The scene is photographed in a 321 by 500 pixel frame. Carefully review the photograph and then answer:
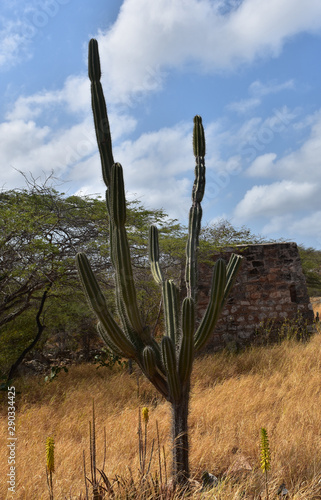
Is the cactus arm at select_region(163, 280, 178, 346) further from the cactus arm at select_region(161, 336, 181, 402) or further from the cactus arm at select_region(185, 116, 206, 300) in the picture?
the cactus arm at select_region(161, 336, 181, 402)

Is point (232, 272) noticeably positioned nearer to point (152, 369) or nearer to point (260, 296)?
point (152, 369)

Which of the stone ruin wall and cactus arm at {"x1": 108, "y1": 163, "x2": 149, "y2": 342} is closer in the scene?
cactus arm at {"x1": 108, "y1": 163, "x2": 149, "y2": 342}

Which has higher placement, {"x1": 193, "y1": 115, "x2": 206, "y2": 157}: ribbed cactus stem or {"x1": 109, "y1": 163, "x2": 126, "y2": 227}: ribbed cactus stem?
{"x1": 193, "y1": 115, "x2": 206, "y2": 157}: ribbed cactus stem

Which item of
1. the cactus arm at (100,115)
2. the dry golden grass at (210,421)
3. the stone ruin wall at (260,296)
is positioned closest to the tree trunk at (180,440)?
the dry golden grass at (210,421)

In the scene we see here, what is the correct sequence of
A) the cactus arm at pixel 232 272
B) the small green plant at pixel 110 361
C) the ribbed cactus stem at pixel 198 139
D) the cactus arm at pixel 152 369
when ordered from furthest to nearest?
1. the small green plant at pixel 110 361
2. the ribbed cactus stem at pixel 198 139
3. the cactus arm at pixel 232 272
4. the cactus arm at pixel 152 369

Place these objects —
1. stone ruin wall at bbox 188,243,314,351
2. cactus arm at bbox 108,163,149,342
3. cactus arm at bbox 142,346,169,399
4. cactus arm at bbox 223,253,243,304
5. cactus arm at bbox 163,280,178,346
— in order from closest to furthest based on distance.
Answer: cactus arm at bbox 142,346,169,399
cactus arm at bbox 108,163,149,342
cactus arm at bbox 163,280,178,346
cactus arm at bbox 223,253,243,304
stone ruin wall at bbox 188,243,314,351

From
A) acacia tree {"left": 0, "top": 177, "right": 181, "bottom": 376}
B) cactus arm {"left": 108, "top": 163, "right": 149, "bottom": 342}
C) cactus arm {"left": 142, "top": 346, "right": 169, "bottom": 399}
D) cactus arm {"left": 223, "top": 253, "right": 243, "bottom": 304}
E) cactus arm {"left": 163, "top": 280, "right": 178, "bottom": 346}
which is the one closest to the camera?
cactus arm {"left": 142, "top": 346, "right": 169, "bottom": 399}

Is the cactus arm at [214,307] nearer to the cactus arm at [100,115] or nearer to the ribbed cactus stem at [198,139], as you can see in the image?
the cactus arm at [100,115]

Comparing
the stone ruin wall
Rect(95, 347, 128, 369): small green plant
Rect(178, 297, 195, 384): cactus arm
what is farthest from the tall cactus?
the stone ruin wall

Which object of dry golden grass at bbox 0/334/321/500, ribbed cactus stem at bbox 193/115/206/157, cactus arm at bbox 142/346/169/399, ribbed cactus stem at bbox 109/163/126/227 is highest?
ribbed cactus stem at bbox 193/115/206/157

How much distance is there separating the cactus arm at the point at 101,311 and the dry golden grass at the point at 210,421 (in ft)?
3.37

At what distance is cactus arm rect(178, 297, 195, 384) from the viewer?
2.67 metres

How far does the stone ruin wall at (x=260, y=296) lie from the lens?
7938 mm

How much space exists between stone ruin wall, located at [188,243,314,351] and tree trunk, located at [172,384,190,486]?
16.5ft
